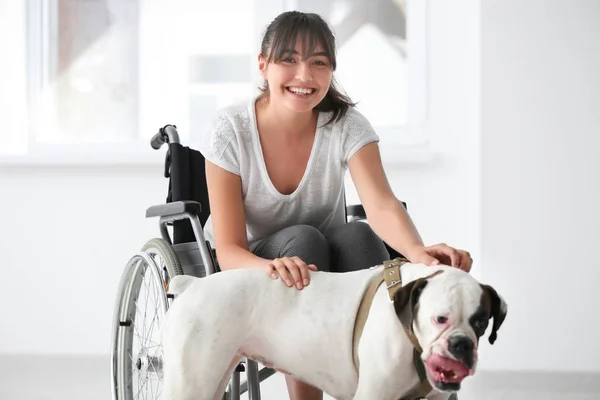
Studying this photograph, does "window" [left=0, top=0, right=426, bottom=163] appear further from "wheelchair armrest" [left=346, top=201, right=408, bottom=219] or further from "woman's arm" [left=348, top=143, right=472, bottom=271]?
"woman's arm" [left=348, top=143, right=472, bottom=271]

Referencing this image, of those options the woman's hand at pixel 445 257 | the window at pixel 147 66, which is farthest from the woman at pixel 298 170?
the window at pixel 147 66

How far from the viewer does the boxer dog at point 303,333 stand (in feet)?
3.74

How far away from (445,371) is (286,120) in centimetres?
76

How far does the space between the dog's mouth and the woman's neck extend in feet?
2.38

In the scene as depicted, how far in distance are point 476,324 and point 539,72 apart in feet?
7.62

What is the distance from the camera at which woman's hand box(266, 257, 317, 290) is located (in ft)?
4.09

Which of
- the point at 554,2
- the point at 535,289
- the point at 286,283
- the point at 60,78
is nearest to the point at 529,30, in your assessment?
the point at 554,2

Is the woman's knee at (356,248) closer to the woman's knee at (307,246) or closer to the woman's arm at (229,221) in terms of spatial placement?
the woman's knee at (307,246)

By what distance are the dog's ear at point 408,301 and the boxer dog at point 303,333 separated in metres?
0.02

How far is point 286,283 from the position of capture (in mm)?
1244

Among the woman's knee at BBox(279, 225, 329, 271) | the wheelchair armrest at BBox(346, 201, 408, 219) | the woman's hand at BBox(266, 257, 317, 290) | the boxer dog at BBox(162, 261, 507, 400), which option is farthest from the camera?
the wheelchair armrest at BBox(346, 201, 408, 219)

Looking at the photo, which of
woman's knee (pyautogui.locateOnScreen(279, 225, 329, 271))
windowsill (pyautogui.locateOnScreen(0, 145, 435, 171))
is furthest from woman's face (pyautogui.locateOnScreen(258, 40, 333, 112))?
windowsill (pyautogui.locateOnScreen(0, 145, 435, 171))

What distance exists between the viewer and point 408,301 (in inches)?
42.9

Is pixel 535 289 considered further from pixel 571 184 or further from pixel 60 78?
pixel 60 78
